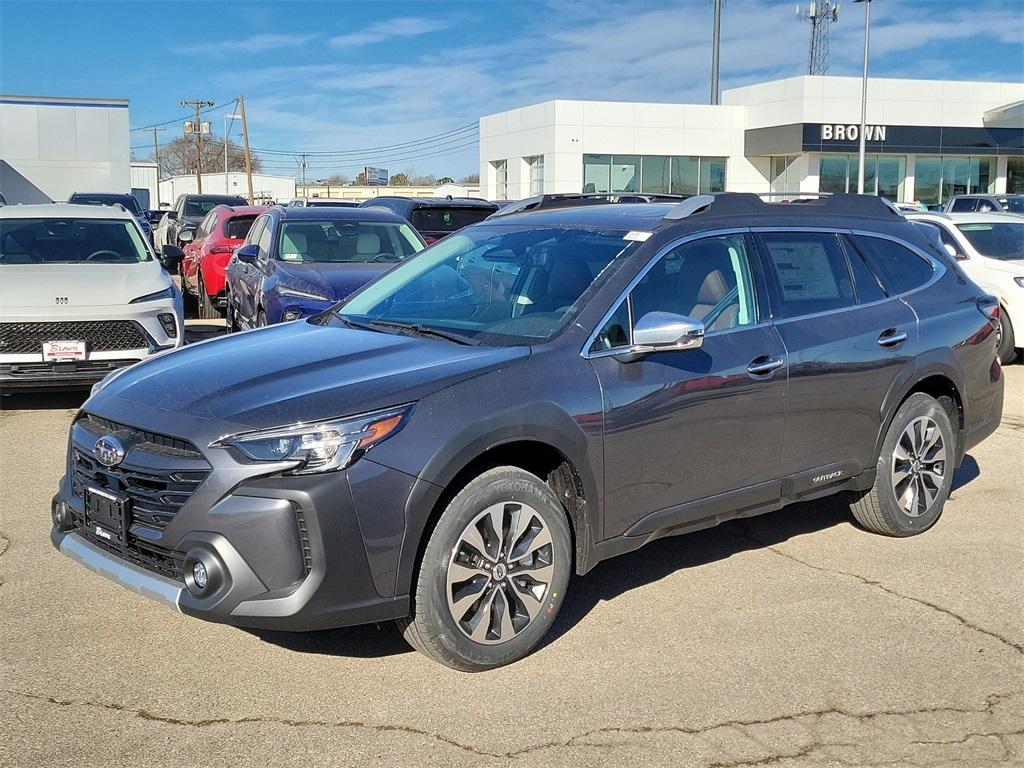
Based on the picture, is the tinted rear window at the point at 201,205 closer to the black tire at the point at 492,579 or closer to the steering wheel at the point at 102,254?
the steering wheel at the point at 102,254

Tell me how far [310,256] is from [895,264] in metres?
6.52

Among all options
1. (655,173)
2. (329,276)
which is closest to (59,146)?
(655,173)

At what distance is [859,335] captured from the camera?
543 cm

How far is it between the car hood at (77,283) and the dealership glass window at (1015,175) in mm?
43792

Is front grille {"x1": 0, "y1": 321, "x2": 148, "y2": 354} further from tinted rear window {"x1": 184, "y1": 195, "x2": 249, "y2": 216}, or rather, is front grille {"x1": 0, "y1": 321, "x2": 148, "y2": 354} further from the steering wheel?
tinted rear window {"x1": 184, "y1": 195, "x2": 249, "y2": 216}

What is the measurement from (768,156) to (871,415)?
42.6m

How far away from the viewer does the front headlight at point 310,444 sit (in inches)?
145

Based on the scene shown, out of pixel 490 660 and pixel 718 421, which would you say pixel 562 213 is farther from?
pixel 490 660

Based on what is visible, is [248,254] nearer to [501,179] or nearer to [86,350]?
[86,350]

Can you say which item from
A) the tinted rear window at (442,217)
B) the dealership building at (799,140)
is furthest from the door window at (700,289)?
the dealership building at (799,140)

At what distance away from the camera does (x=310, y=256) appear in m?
10.9

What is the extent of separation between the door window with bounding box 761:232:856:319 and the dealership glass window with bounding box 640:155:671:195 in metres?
40.0

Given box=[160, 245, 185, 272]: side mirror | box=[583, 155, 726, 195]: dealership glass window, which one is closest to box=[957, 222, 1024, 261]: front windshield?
box=[160, 245, 185, 272]: side mirror

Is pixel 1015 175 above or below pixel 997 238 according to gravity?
above
